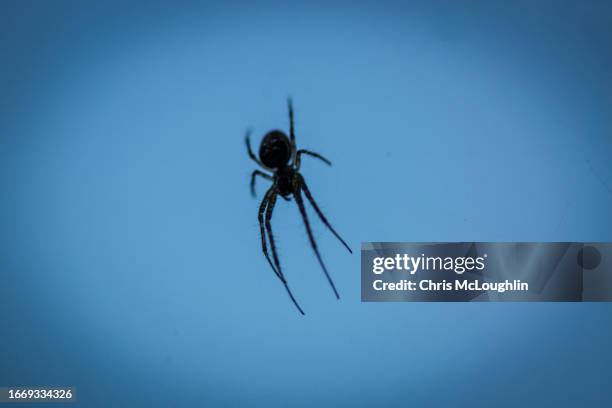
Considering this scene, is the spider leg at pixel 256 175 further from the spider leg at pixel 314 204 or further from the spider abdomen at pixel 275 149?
the spider leg at pixel 314 204

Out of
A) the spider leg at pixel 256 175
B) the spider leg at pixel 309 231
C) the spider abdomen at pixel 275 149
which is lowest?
the spider leg at pixel 309 231

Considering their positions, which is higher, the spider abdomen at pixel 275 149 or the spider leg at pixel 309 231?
the spider abdomen at pixel 275 149

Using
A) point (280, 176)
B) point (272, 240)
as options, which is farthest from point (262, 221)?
point (280, 176)

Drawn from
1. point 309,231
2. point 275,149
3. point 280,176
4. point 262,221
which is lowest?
point 309,231

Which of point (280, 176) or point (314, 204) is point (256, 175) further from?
point (314, 204)

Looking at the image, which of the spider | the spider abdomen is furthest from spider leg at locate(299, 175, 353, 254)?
the spider abdomen

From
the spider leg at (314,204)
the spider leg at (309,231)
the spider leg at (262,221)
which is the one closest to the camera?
the spider leg at (309,231)

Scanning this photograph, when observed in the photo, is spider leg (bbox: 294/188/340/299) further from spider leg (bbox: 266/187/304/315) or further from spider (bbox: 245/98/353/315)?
spider leg (bbox: 266/187/304/315)

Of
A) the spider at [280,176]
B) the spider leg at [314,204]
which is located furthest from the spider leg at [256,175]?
the spider leg at [314,204]

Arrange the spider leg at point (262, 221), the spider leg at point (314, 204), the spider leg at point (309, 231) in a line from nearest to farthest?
the spider leg at point (309, 231) → the spider leg at point (314, 204) → the spider leg at point (262, 221)

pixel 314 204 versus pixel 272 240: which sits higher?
pixel 314 204
